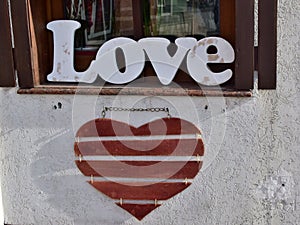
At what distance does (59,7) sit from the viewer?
3.46 metres

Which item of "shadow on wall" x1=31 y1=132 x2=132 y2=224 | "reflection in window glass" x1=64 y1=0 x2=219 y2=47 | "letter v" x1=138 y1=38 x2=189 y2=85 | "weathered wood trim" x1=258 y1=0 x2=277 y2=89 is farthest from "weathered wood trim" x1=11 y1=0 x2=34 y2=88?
"weathered wood trim" x1=258 y1=0 x2=277 y2=89

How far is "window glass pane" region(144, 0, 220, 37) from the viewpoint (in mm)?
3320

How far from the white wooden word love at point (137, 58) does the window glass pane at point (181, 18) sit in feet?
0.58

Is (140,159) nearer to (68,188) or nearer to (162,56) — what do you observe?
(68,188)

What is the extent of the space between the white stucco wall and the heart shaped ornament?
6 centimetres

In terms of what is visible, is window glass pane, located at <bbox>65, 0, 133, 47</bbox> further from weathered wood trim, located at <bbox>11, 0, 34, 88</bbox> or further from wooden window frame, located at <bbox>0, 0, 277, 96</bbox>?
weathered wood trim, located at <bbox>11, 0, 34, 88</bbox>

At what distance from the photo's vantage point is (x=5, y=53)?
3.30 metres

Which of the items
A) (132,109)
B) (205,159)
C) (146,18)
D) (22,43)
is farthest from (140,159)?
(22,43)

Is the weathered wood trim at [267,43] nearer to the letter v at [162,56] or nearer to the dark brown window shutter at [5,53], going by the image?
the letter v at [162,56]

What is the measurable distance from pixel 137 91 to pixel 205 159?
68cm

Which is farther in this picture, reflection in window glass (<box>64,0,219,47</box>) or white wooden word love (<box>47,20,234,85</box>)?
reflection in window glass (<box>64,0,219,47</box>)

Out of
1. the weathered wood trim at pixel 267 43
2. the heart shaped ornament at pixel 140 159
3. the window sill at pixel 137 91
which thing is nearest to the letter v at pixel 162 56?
the window sill at pixel 137 91

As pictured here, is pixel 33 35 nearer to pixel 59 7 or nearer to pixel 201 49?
pixel 59 7

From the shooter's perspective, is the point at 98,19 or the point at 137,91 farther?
the point at 98,19
